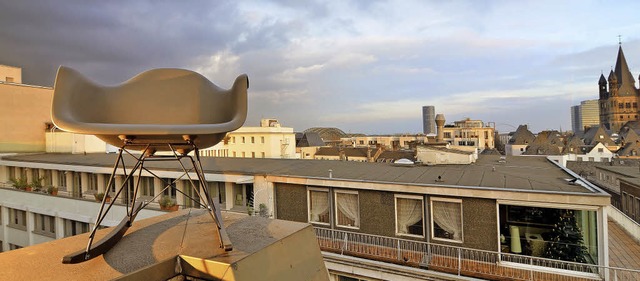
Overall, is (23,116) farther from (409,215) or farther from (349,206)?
(409,215)

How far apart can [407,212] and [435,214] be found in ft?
2.86

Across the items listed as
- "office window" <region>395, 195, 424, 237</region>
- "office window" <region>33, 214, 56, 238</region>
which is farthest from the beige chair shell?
"office window" <region>33, 214, 56, 238</region>

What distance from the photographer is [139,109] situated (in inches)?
176

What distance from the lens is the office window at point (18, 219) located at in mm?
19375

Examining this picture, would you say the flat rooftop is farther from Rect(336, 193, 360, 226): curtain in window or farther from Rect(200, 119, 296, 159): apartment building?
Rect(200, 119, 296, 159): apartment building

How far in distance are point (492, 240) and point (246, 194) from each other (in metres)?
9.26

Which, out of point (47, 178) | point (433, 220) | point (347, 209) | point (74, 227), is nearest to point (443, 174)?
point (433, 220)

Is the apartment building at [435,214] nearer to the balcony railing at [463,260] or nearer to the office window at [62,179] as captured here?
the balcony railing at [463,260]

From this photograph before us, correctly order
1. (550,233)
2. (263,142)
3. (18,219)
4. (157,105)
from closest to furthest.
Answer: (157,105) → (550,233) → (18,219) → (263,142)

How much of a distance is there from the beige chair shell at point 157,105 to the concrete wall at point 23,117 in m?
26.6

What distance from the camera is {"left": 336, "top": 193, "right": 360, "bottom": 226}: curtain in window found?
11.8 meters

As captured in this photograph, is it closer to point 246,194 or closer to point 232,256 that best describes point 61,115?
point 232,256

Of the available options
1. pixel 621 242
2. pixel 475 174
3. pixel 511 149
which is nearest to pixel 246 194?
pixel 475 174

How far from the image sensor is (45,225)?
18.5 meters
